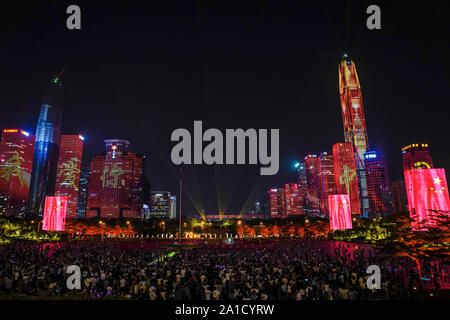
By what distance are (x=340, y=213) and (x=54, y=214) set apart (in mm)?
51367

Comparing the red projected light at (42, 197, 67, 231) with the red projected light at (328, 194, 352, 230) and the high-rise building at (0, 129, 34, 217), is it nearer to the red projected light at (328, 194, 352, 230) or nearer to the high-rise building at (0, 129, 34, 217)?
the red projected light at (328, 194, 352, 230)

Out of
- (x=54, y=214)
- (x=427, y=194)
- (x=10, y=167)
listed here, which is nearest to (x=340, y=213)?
(x=427, y=194)

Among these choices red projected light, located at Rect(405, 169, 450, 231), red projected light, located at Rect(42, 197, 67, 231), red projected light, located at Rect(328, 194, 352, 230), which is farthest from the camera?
red projected light, located at Rect(42, 197, 67, 231)

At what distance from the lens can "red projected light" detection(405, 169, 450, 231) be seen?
23609 millimetres

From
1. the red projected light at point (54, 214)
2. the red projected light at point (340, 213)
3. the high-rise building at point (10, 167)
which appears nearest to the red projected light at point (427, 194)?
the red projected light at point (340, 213)

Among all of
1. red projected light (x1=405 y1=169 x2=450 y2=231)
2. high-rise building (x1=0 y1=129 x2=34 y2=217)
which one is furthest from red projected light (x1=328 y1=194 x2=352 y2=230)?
high-rise building (x1=0 y1=129 x2=34 y2=217)

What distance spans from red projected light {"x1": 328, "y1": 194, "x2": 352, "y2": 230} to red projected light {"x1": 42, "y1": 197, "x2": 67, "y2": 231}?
161ft

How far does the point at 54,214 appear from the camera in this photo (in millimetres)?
52219

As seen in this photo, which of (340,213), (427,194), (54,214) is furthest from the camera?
(54,214)

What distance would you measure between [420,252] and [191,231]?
77.9 meters

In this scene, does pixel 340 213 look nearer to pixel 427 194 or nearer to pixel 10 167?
pixel 427 194
